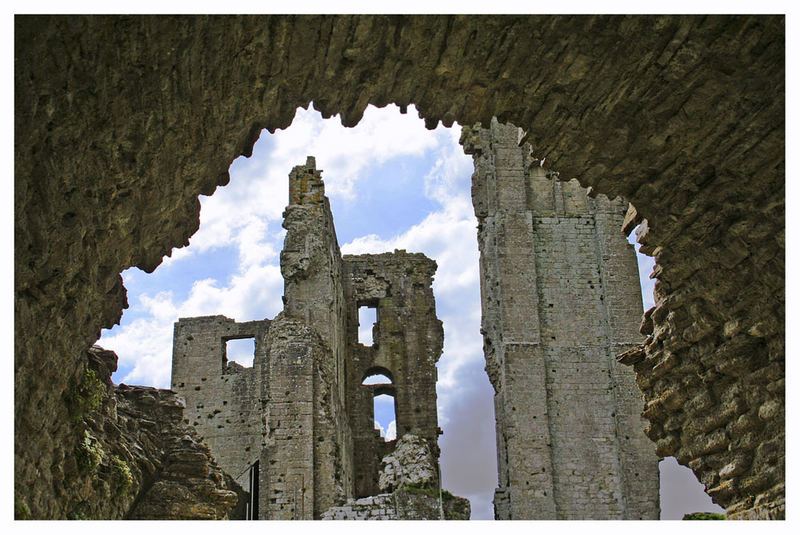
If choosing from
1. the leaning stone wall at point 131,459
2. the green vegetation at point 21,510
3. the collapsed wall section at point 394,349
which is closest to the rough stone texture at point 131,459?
the leaning stone wall at point 131,459

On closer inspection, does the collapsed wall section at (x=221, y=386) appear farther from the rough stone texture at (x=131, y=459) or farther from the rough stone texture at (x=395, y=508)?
the rough stone texture at (x=131, y=459)

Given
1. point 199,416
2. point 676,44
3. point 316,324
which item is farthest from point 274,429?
point 676,44

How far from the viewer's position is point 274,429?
52.7 feet

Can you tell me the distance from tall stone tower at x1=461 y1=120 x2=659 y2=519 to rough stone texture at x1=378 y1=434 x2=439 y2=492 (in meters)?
2.57

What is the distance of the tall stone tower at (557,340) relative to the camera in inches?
698

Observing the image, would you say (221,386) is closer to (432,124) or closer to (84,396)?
(84,396)

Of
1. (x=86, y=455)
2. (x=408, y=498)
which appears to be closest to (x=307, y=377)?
(x=408, y=498)

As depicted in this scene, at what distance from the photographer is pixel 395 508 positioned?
14.7 metres

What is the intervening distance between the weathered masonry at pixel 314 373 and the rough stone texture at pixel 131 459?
6.14 m

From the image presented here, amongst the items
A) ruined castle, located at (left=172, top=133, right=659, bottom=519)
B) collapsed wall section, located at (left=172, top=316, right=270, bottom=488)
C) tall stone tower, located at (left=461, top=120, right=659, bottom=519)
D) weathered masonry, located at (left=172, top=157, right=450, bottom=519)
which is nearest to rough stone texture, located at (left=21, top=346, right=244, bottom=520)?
weathered masonry, located at (left=172, top=157, right=450, bottom=519)

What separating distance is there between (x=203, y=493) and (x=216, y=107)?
16.6 ft

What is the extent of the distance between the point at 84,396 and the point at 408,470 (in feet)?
34.1

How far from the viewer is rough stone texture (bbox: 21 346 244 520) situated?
237 inches

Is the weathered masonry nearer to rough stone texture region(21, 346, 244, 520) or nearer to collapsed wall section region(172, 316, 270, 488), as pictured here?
collapsed wall section region(172, 316, 270, 488)
